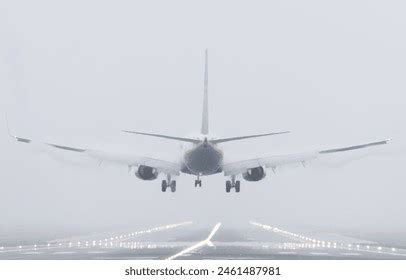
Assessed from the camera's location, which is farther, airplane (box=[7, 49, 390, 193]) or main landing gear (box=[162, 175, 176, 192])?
main landing gear (box=[162, 175, 176, 192])

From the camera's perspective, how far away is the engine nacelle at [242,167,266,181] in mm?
122625

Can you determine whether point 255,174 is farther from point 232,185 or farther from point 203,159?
point 203,159

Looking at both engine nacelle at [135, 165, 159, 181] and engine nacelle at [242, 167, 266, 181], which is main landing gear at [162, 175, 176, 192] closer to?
engine nacelle at [135, 165, 159, 181]

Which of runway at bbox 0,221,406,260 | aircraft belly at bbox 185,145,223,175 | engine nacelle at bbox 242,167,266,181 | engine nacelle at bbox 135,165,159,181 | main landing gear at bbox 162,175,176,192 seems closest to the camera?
runway at bbox 0,221,406,260

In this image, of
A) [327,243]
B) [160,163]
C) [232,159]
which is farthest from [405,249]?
[160,163]

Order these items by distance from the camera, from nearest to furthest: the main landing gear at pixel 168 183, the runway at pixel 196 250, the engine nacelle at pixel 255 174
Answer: the runway at pixel 196 250 < the engine nacelle at pixel 255 174 < the main landing gear at pixel 168 183

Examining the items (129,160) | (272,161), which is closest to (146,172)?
(129,160)

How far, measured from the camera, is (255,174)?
123 meters

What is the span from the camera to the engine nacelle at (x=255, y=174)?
122625 millimetres

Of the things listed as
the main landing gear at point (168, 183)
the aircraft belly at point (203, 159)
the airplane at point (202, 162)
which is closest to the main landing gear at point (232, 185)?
the airplane at point (202, 162)

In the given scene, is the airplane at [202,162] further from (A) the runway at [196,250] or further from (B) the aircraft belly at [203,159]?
(A) the runway at [196,250]

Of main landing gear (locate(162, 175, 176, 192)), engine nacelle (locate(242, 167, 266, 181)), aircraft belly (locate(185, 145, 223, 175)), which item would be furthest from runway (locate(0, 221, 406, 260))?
aircraft belly (locate(185, 145, 223, 175))

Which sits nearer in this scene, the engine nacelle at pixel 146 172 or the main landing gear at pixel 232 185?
the engine nacelle at pixel 146 172
